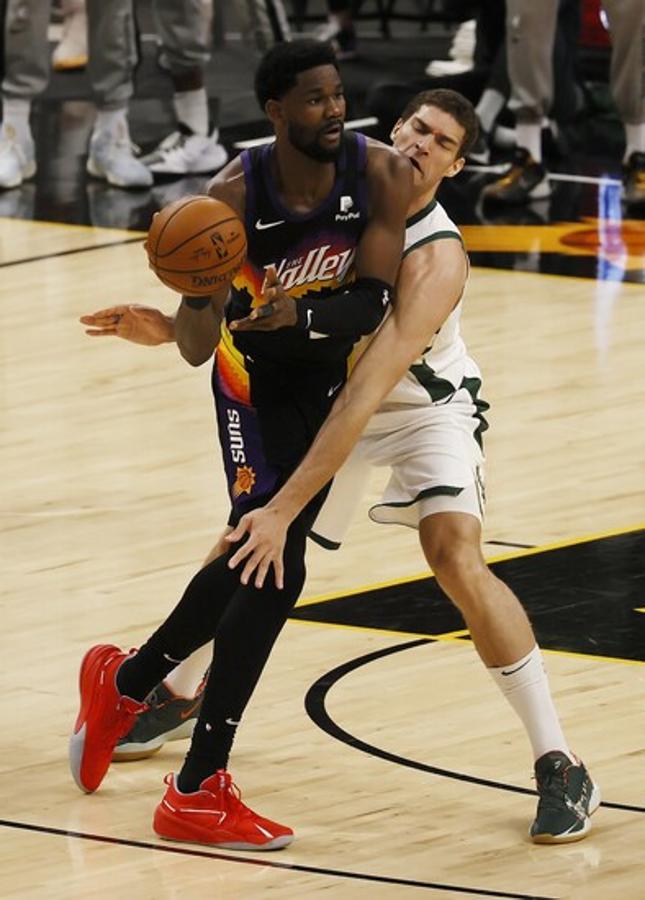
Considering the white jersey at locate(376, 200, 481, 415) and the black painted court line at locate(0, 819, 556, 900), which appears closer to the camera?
the black painted court line at locate(0, 819, 556, 900)

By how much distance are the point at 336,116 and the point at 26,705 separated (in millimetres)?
1765

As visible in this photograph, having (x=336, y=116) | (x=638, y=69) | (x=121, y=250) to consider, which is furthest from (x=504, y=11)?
(x=336, y=116)

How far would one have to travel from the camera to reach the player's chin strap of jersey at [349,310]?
5.00 m

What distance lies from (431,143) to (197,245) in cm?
68

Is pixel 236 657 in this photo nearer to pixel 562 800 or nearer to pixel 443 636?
pixel 562 800

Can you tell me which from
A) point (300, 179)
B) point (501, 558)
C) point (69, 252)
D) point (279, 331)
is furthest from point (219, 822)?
point (69, 252)

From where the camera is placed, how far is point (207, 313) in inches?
202

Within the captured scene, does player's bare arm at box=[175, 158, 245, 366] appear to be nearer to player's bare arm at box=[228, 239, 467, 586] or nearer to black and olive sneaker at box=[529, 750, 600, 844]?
player's bare arm at box=[228, 239, 467, 586]

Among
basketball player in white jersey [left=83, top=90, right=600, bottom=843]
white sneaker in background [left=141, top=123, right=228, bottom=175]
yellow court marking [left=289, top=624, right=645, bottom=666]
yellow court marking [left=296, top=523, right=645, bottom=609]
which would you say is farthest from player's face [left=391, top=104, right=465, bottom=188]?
white sneaker in background [left=141, top=123, right=228, bottom=175]

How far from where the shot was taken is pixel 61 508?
7.81 m

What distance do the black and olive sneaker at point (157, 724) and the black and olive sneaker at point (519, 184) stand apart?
23.2 ft

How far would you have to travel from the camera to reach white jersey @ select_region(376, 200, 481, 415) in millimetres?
5363

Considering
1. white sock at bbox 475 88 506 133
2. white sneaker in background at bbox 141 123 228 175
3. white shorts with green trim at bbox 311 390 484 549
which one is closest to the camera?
white shorts with green trim at bbox 311 390 484 549

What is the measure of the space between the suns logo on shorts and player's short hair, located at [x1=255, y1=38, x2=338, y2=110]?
30.5 inches
